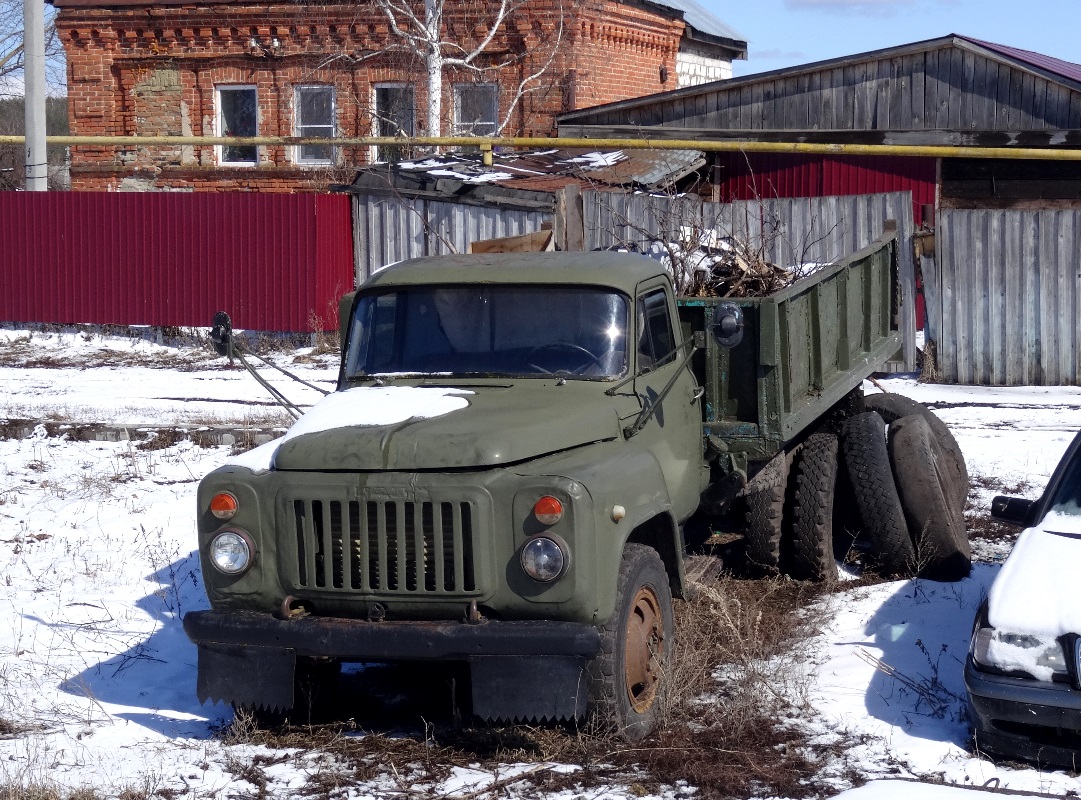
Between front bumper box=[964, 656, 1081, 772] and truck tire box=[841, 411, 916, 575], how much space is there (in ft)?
8.45

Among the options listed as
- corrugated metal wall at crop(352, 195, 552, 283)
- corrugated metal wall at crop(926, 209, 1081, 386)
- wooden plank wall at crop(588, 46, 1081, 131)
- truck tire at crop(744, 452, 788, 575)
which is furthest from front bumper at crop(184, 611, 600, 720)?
wooden plank wall at crop(588, 46, 1081, 131)

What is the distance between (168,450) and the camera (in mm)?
11391

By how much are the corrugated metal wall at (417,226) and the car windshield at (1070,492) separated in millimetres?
12156

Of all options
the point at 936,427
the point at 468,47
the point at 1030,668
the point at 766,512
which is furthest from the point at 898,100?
the point at 1030,668

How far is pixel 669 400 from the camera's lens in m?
6.34

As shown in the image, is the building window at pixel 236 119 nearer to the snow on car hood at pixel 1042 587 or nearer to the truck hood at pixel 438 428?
the truck hood at pixel 438 428

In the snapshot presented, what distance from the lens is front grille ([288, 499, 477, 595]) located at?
4.93 m

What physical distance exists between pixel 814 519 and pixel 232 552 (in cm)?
356

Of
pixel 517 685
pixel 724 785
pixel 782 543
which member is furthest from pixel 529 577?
pixel 782 543

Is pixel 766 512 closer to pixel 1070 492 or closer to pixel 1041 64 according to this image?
pixel 1070 492

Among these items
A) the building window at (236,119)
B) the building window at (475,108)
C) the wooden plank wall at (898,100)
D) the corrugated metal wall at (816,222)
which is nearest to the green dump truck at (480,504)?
the corrugated metal wall at (816,222)

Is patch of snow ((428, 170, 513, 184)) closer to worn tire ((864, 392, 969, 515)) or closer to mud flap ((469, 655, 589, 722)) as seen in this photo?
worn tire ((864, 392, 969, 515))

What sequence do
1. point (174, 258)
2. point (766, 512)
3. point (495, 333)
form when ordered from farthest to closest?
point (174, 258), point (766, 512), point (495, 333)

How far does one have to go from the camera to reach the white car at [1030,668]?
4.74 meters
